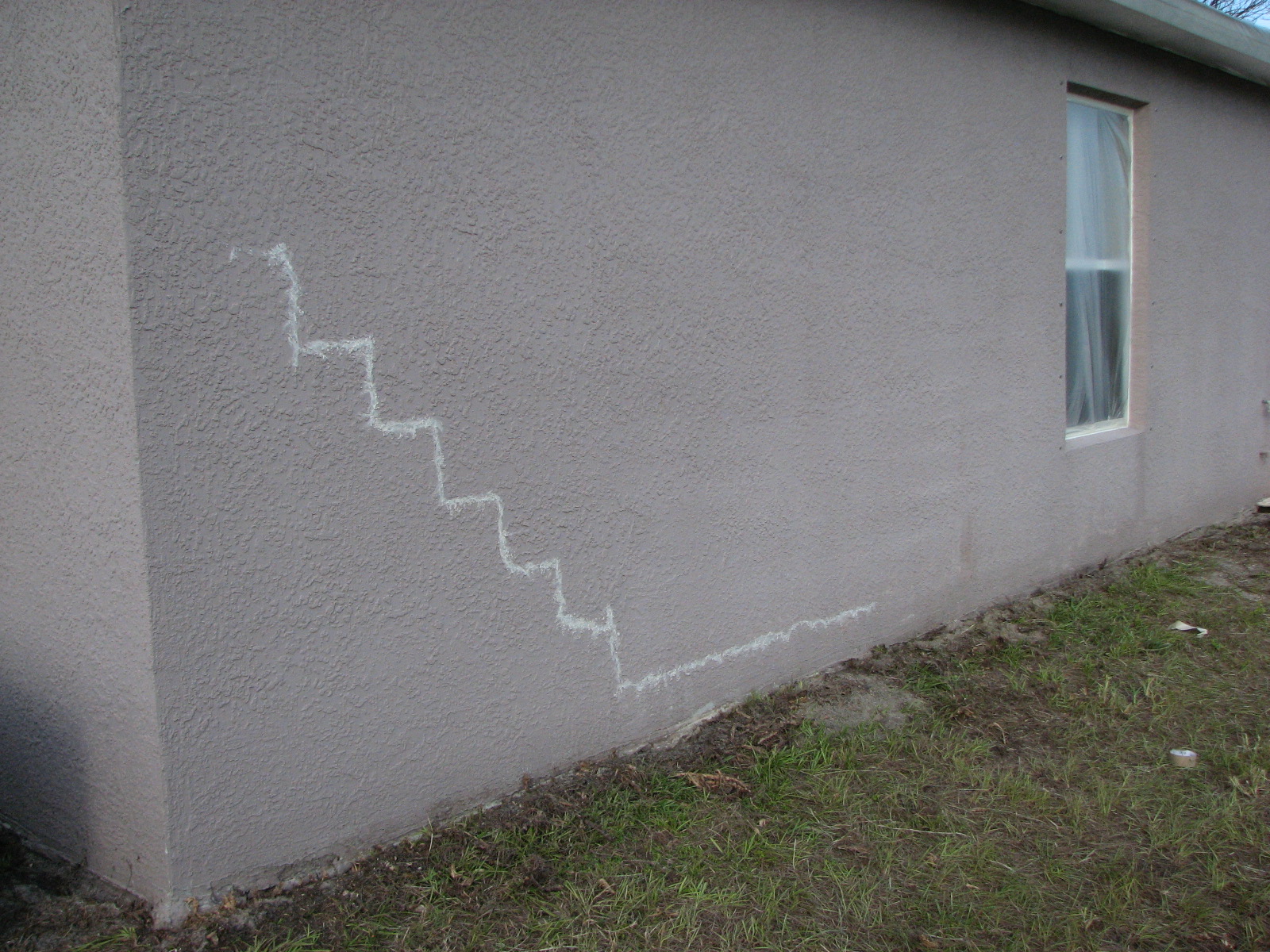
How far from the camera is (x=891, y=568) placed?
159 inches

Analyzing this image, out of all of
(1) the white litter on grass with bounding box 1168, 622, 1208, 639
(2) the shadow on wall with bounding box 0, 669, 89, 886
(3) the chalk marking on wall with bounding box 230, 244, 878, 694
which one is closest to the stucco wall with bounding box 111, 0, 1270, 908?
(3) the chalk marking on wall with bounding box 230, 244, 878, 694

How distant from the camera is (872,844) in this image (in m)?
2.77

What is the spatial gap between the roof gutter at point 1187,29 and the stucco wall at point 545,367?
0.76 ft

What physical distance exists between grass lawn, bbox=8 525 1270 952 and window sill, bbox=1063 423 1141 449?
143 centimetres

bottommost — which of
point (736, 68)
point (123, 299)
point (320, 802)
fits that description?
point (320, 802)

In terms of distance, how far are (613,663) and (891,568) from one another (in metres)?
1.44

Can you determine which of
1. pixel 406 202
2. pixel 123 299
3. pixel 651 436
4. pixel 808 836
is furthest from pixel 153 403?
pixel 808 836

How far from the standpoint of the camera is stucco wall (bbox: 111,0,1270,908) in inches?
89.0

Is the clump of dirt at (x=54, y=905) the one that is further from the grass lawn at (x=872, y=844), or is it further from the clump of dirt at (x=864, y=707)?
the clump of dirt at (x=864, y=707)

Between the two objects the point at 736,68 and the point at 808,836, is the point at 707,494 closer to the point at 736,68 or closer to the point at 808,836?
the point at 808,836

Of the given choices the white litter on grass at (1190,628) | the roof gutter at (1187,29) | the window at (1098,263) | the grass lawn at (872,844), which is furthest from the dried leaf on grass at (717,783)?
the roof gutter at (1187,29)

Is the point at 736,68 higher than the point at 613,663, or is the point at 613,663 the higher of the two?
the point at 736,68

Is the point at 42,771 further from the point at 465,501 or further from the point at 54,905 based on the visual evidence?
the point at 465,501

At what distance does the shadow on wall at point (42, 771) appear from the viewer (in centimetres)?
250
